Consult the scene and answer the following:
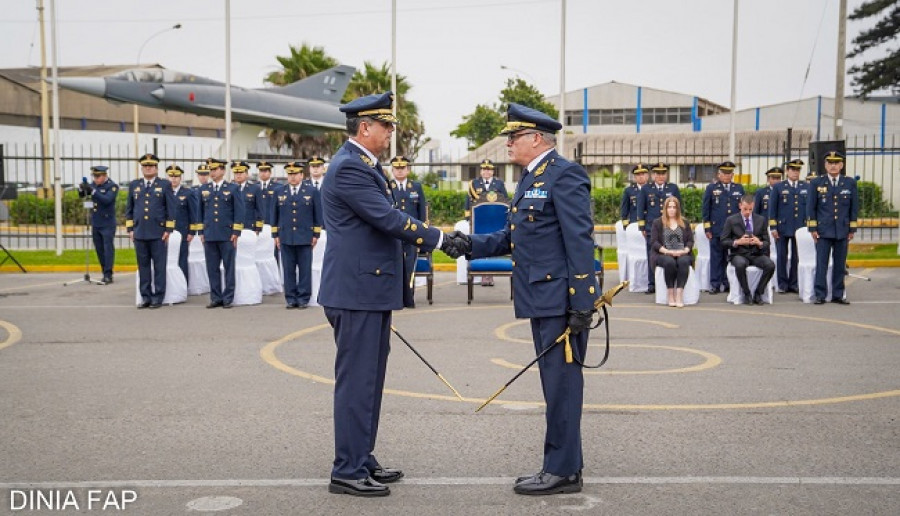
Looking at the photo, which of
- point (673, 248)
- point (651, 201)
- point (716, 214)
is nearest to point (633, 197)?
point (651, 201)

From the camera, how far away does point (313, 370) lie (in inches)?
361

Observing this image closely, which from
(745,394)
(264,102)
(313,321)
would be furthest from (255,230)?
(264,102)

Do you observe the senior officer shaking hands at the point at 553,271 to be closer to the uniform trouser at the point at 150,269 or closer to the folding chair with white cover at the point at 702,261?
the uniform trouser at the point at 150,269

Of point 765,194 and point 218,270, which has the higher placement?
point 765,194

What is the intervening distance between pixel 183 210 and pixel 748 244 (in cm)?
893

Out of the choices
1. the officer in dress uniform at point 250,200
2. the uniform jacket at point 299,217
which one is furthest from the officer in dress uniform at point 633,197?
the officer in dress uniform at point 250,200

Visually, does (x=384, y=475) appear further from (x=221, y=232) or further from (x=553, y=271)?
(x=221, y=232)

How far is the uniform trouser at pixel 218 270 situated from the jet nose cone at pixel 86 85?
92.7 ft

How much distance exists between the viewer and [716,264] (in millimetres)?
16047

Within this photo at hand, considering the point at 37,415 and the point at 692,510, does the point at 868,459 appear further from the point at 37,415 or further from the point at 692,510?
the point at 37,415

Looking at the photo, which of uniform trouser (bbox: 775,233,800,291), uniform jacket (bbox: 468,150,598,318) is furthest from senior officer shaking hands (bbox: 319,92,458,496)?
uniform trouser (bbox: 775,233,800,291)

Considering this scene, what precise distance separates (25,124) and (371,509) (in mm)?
58864

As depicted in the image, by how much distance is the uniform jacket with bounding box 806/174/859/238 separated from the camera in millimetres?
14188

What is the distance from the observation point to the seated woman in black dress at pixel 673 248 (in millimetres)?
14273
